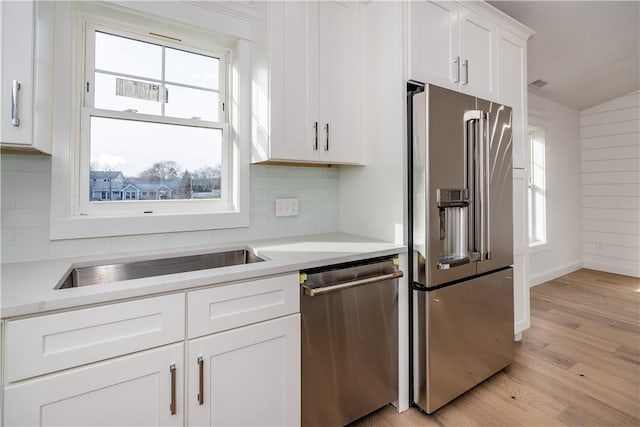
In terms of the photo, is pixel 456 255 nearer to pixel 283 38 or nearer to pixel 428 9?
pixel 428 9

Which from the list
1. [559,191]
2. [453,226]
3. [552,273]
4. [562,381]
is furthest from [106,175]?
[559,191]

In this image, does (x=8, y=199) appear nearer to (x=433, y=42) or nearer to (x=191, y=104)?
(x=191, y=104)

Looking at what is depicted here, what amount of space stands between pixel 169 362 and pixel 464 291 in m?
1.52

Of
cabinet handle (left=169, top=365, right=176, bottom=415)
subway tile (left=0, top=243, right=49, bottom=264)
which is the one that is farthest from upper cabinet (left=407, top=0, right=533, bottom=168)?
subway tile (left=0, top=243, right=49, bottom=264)

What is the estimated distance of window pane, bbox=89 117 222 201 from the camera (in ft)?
5.25

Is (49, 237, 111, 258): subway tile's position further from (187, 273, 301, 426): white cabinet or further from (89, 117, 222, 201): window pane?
(187, 273, 301, 426): white cabinet

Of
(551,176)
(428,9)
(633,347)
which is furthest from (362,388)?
(551,176)

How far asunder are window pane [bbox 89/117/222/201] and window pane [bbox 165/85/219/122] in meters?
0.08

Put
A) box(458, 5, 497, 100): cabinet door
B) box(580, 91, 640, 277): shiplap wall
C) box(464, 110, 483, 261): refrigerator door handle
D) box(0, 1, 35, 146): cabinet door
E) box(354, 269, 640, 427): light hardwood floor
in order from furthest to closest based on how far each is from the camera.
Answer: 1. box(580, 91, 640, 277): shiplap wall
2. box(458, 5, 497, 100): cabinet door
3. box(464, 110, 483, 261): refrigerator door handle
4. box(354, 269, 640, 427): light hardwood floor
5. box(0, 1, 35, 146): cabinet door

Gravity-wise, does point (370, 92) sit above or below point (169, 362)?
above

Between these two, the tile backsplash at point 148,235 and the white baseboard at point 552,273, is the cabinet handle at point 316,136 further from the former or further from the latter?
the white baseboard at point 552,273

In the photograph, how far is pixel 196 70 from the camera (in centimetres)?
187

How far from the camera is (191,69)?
6.07ft

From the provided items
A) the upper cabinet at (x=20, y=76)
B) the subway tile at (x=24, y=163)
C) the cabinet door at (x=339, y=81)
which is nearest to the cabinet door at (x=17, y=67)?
the upper cabinet at (x=20, y=76)
